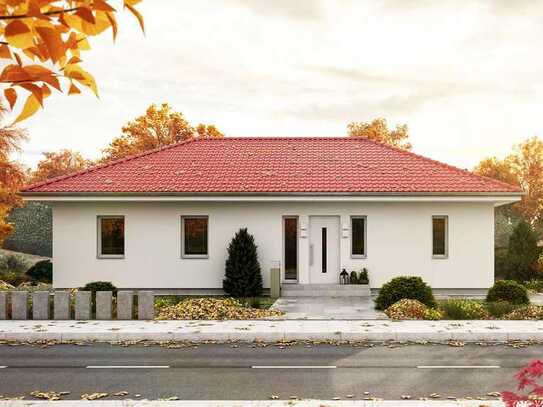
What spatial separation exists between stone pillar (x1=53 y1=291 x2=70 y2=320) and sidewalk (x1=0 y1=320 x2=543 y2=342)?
1.15 m

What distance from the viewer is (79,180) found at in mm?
23297

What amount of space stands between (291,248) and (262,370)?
1219 centimetres

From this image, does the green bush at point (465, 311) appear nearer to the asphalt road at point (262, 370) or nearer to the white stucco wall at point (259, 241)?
the asphalt road at point (262, 370)

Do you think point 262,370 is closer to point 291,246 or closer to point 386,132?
point 291,246

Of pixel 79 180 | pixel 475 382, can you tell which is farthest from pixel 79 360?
pixel 79 180

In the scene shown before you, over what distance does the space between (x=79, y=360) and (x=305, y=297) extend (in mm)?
11179

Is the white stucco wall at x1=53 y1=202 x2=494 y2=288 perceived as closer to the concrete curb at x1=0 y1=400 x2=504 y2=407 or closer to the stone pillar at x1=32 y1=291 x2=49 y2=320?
the stone pillar at x1=32 y1=291 x2=49 y2=320

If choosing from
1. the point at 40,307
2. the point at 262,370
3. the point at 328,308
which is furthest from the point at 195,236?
the point at 262,370

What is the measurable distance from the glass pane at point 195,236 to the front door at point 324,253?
4166mm

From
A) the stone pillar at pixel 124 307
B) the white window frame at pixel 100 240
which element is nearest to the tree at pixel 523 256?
the white window frame at pixel 100 240

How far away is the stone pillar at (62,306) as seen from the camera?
53.2ft

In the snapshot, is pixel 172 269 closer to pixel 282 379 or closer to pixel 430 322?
pixel 430 322

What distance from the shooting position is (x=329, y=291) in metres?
21.8

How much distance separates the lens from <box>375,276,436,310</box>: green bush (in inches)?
695
